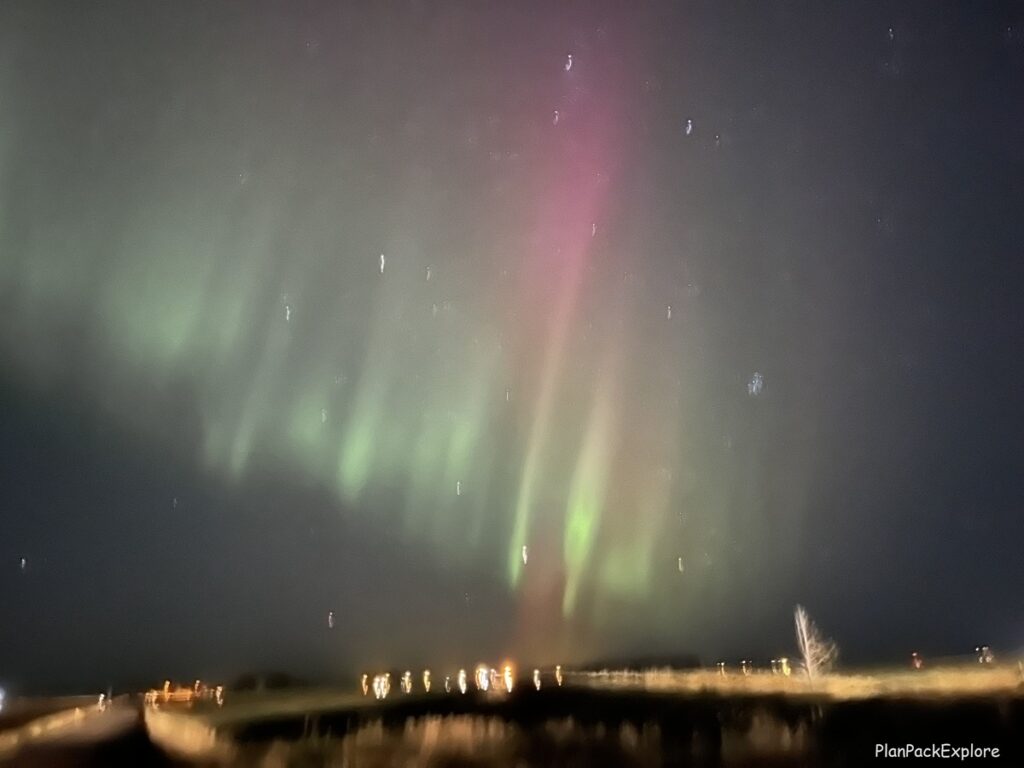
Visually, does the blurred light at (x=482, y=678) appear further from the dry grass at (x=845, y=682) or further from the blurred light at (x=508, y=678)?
the dry grass at (x=845, y=682)

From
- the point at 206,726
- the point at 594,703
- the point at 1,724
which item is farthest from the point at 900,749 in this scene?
the point at 1,724

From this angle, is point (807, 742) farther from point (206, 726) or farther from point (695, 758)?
point (206, 726)

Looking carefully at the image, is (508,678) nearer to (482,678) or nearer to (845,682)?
(482,678)

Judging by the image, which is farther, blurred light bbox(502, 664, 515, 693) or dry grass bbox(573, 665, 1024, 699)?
blurred light bbox(502, 664, 515, 693)

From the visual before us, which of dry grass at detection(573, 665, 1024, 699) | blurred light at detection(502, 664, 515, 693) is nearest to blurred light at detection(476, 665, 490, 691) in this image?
blurred light at detection(502, 664, 515, 693)

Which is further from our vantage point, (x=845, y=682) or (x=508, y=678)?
(x=508, y=678)

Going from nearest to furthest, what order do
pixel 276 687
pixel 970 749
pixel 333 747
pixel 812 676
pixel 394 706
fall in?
pixel 970 749 < pixel 333 747 < pixel 394 706 < pixel 812 676 < pixel 276 687

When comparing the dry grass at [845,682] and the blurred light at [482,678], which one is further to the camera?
the blurred light at [482,678]

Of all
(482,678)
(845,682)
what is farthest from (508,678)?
(845,682)

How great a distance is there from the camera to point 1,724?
13070 millimetres

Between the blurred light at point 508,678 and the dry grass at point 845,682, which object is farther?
the blurred light at point 508,678

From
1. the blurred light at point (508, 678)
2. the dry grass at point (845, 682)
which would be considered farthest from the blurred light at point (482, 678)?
the dry grass at point (845, 682)

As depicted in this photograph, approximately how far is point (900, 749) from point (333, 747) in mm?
6611

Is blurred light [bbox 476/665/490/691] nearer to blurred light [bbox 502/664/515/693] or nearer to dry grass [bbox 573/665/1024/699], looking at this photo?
blurred light [bbox 502/664/515/693]
